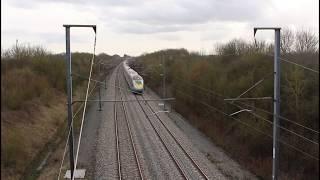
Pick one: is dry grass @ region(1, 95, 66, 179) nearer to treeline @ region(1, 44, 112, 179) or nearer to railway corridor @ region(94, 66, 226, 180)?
treeline @ region(1, 44, 112, 179)

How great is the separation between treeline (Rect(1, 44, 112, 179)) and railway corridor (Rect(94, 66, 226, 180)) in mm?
3390

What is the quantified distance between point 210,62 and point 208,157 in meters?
17.7

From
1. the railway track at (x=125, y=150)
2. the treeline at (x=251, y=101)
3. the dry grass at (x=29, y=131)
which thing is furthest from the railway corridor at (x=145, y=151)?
the dry grass at (x=29, y=131)

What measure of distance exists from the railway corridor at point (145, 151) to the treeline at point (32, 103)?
3.39 m

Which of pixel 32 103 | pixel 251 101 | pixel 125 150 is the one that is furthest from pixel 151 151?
pixel 32 103

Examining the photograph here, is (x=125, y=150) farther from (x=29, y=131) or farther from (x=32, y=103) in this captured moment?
(x=32, y=103)

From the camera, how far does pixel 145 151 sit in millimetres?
21234

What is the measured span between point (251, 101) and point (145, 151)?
871 centimetres

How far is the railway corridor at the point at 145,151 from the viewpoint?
57.0ft

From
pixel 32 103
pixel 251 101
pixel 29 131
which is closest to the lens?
pixel 29 131

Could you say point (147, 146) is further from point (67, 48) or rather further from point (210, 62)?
point (210, 62)

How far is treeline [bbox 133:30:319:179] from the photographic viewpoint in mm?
19922

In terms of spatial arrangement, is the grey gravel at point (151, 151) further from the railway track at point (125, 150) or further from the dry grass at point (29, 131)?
the dry grass at point (29, 131)

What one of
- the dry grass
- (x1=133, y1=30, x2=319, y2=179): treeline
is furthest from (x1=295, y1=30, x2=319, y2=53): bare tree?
the dry grass
